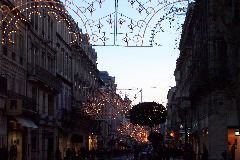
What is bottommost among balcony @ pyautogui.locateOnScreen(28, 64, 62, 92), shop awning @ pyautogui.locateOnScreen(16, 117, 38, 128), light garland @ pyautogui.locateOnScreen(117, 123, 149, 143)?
light garland @ pyautogui.locateOnScreen(117, 123, 149, 143)

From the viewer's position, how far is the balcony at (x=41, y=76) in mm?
50312

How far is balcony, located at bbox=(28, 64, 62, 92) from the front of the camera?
50312 millimetres

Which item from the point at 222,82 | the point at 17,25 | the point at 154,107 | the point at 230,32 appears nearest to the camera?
the point at 230,32

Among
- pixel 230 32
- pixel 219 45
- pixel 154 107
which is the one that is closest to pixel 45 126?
pixel 219 45

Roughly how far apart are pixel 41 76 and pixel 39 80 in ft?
2.78

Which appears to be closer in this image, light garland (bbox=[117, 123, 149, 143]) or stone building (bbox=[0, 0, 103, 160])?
Answer: stone building (bbox=[0, 0, 103, 160])

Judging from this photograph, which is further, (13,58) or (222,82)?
(222,82)

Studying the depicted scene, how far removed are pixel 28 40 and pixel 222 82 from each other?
49.2 feet

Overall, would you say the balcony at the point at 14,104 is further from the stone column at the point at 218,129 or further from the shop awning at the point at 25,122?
the stone column at the point at 218,129

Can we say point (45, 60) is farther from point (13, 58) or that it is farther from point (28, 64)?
point (13, 58)

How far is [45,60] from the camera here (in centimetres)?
5800

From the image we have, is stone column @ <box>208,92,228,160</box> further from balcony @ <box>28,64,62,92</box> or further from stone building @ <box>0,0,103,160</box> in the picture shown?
balcony @ <box>28,64,62,92</box>

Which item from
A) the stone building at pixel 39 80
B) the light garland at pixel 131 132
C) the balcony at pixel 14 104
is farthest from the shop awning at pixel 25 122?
the light garland at pixel 131 132

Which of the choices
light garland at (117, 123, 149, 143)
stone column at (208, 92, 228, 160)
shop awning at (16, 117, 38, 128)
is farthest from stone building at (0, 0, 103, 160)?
light garland at (117, 123, 149, 143)
